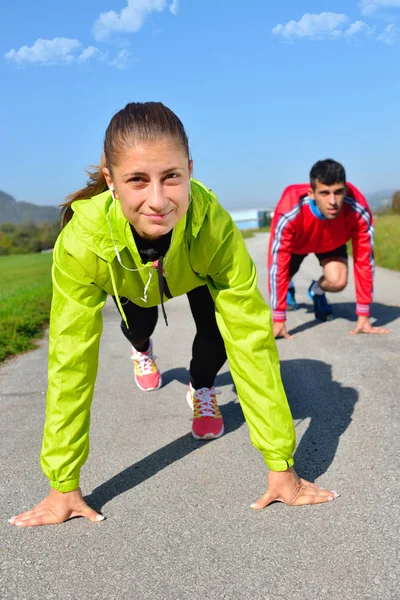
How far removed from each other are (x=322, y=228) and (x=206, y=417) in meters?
3.62

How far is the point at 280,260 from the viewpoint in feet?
22.5

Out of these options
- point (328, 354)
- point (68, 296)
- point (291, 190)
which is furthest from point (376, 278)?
point (68, 296)

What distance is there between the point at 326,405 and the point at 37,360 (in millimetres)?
3036

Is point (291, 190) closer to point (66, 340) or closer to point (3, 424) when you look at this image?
point (3, 424)

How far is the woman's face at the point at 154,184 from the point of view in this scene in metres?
2.46

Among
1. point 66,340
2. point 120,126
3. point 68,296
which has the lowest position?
point 66,340

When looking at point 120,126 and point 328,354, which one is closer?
point 120,126

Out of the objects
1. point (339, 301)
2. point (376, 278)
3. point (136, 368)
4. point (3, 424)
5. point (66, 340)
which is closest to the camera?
point (66, 340)

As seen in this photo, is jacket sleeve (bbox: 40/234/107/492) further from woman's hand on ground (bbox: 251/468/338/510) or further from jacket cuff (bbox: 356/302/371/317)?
jacket cuff (bbox: 356/302/371/317)


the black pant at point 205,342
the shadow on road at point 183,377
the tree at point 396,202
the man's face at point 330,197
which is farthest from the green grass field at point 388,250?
the tree at point 396,202

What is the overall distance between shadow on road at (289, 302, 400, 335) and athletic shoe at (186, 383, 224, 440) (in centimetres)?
326

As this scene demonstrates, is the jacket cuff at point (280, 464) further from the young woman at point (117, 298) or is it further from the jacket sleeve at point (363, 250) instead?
the jacket sleeve at point (363, 250)

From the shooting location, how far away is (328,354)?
558cm

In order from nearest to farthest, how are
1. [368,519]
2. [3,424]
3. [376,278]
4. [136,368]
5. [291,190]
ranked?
[368,519] < [3,424] < [136,368] < [291,190] < [376,278]
